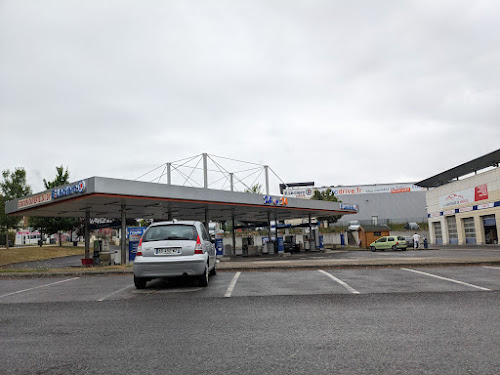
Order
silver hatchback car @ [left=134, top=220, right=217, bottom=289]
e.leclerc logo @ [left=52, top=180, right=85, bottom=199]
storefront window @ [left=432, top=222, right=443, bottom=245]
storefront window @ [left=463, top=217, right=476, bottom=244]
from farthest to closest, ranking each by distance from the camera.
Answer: storefront window @ [left=432, top=222, right=443, bottom=245] → storefront window @ [left=463, top=217, right=476, bottom=244] → e.leclerc logo @ [left=52, top=180, right=85, bottom=199] → silver hatchback car @ [left=134, top=220, right=217, bottom=289]

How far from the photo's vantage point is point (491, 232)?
38312 mm

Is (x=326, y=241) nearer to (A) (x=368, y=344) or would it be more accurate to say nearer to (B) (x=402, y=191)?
(B) (x=402, y=191)

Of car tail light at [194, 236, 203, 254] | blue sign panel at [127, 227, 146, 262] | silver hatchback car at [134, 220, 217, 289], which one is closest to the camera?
silver hatchback car at [134, 220, 217, 289]

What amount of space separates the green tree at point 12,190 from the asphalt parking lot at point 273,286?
37.8 metres

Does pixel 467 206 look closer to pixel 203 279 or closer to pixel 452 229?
pixel 452 229

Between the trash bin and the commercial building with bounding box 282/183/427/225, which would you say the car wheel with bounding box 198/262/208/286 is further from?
the commercial building with bounding box 282/183/427/225

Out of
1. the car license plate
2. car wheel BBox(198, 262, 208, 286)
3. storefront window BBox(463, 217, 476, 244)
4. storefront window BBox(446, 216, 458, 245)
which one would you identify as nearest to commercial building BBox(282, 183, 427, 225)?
storefront window BBox(446, 216, 458, 245)

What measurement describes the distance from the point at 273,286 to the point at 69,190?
13.9 meters

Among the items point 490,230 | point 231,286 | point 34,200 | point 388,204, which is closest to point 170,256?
point 231,286

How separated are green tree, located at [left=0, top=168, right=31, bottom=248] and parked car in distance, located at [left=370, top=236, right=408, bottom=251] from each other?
39.0 m

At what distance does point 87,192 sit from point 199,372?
16481 millimetres

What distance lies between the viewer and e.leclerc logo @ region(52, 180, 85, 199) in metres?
18.8

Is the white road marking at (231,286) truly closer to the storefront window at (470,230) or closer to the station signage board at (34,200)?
the station signage board at (34,200)

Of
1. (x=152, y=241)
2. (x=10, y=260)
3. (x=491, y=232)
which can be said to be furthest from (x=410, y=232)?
(x=152, y=241)
